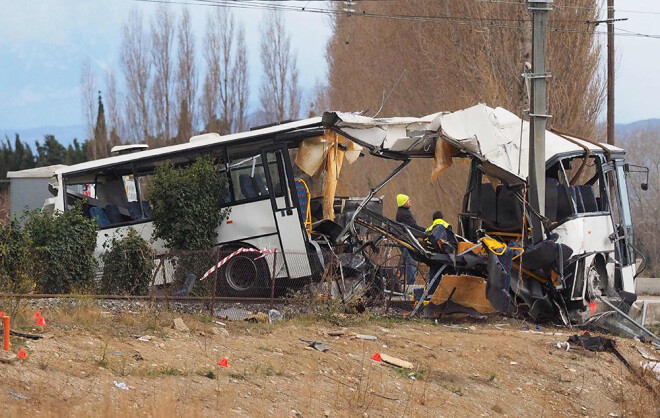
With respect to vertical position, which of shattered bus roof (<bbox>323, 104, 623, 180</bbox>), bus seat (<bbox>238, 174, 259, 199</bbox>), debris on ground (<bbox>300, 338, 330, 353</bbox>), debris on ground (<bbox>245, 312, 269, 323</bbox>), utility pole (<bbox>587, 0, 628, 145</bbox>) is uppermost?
utility pole (<bbox>587, 0, 628, 145</bbox>)

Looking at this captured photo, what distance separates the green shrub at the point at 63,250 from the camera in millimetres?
14141

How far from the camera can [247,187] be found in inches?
643

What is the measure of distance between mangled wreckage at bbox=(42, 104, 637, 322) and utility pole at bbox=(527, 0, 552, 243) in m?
0.13

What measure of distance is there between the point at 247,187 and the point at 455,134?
3.90 metres

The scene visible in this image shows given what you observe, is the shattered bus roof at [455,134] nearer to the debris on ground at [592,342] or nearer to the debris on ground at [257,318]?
the debris on ground at [592,342]

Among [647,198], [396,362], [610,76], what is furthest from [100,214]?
[647,198]

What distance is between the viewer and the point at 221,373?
9.39 m

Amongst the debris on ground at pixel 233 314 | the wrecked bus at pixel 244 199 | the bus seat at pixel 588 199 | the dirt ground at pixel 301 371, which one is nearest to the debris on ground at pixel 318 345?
the dirt ground at pixel 301 371

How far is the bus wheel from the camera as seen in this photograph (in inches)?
601

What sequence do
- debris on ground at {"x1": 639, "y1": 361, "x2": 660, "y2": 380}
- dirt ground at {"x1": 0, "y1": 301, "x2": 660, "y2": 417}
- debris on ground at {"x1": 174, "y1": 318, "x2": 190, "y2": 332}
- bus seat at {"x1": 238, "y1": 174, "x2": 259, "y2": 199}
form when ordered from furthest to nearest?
bus seat at {"x1": 238, "y1": 174, "x2": 259, "y2": 199} < debris on ground at {"x1": 639, "y1": 361, "x2": 660, "y2": 380} < debris on ground at {"x1": 174, "y1": 318, "x2": 190, "y2": 332} < dirt ground at {"x1": 0, "y1": 301, "x2": 660, "y2": 417}

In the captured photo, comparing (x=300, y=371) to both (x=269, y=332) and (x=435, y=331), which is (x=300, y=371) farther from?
(x=435, y=331)

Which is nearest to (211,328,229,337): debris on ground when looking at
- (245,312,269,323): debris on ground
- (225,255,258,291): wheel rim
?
(245,312,269,323): debris on ground

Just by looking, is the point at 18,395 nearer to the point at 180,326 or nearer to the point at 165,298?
the point at 180,326

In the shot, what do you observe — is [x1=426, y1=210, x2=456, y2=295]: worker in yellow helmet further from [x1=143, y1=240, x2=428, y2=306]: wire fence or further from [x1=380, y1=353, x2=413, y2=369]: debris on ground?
[x1=380, y1=353, x2=413, y2=369]: debris on ground
